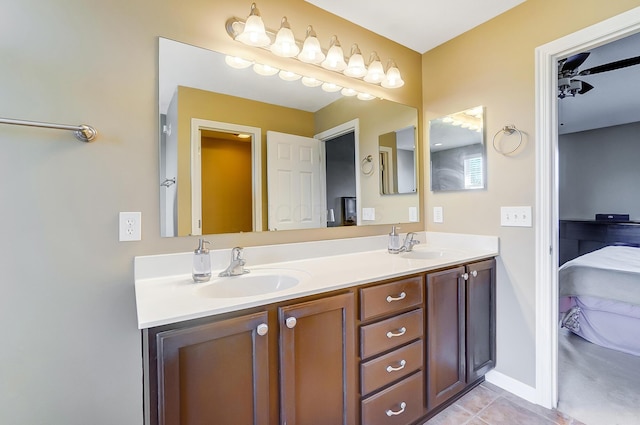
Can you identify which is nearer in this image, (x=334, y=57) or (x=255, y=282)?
(x=255, y=282)

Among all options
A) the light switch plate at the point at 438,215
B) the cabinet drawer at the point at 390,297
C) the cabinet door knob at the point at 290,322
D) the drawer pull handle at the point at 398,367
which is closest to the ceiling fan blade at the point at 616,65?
the light switch plate at the point at 438,215

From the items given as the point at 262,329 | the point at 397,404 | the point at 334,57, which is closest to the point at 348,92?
the point at 334,57

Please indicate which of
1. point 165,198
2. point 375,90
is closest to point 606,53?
point 375,90

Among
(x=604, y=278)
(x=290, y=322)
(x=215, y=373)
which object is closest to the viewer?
(x=215, y=373)

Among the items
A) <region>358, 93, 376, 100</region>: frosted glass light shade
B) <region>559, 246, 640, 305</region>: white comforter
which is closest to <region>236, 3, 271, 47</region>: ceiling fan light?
<region>358, 93, 376, 100</region>: frosted glass light shade

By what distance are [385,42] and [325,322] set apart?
74.3 inches

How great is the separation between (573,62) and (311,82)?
5.89 ft

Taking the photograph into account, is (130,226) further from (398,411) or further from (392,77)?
(392,77)

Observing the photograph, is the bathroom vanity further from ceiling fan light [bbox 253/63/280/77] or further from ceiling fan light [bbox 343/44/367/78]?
ceiling fan light [bbox 343/44/367/78]

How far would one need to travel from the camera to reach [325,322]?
113cm

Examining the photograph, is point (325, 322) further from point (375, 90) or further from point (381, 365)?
point (375, 90)

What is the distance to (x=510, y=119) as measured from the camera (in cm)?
176

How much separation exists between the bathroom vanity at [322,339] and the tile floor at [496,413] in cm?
6

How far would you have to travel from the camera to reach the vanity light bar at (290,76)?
1470 millimetres
